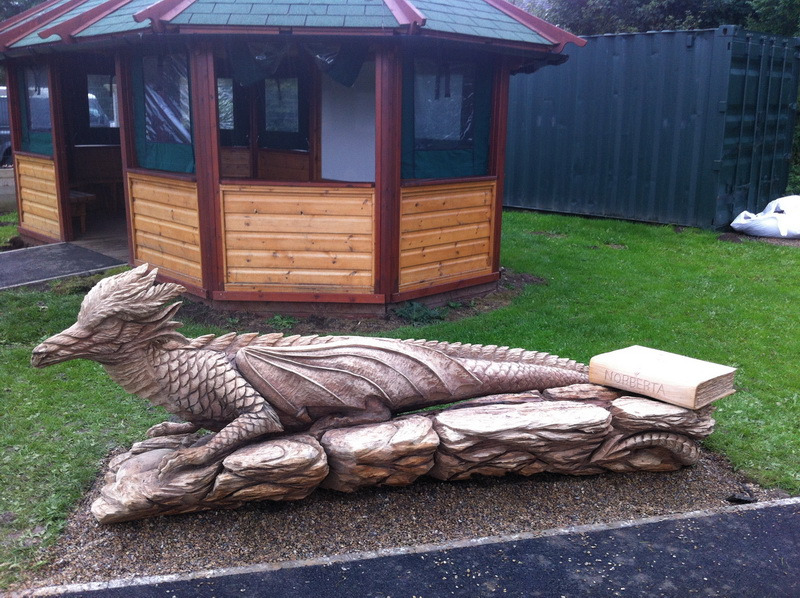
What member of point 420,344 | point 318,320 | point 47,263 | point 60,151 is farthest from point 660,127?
point 420,344

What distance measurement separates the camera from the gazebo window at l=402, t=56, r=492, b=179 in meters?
7.98

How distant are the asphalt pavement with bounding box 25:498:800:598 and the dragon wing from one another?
0.81m

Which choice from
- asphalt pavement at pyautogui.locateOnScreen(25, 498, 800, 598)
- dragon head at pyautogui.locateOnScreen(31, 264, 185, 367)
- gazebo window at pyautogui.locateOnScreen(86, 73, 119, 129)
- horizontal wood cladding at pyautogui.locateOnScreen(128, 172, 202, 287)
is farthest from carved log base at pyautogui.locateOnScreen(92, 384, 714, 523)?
gazebo window at pyautogui.locateOnScreen(86, 73, 119, 129)

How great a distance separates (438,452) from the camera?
416 centimetres

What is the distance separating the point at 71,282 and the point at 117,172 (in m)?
5.05

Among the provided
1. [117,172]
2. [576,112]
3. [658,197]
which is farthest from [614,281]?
[117,172]

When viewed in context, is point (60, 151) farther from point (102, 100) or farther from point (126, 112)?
point (102, 100)

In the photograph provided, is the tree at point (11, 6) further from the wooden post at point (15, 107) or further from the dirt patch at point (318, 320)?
the dirt patch at point (318, 320)

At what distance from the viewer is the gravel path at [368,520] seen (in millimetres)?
3783

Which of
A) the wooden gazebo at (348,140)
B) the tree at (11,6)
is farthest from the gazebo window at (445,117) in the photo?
the tree at (11,6)

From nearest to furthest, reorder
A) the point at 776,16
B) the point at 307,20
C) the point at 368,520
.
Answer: the point at 368,520, the point at 307,20, the point at 776,16

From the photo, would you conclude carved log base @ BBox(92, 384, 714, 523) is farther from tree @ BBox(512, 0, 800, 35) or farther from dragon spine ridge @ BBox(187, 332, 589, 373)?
tree @ BBox(512, 0, 800, 35)

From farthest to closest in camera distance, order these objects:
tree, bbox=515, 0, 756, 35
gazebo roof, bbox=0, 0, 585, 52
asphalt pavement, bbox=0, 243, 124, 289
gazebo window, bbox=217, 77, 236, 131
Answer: tree, bbox=515, 0, 756, 35 → gazebo window, bbox=217, 77, 236, 131 → asphalt pavement, bbox=0, 243, 124, 289 → gazebo roof, bbox=0, 0, 585, 52

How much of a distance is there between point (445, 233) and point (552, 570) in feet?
17.0
